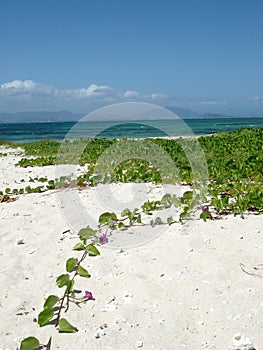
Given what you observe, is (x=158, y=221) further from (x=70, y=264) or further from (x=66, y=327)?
(x=66, y=327)

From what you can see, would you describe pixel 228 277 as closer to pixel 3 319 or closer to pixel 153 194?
pixel 3 319

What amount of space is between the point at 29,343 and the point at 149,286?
981 mm

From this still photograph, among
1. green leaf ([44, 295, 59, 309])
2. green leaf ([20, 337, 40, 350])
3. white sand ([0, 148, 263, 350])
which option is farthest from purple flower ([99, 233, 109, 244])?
green leaf ([20, 337, 40, 350])

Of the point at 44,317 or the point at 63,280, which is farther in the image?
the point at 63,280

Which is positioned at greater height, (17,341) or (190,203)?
(190,203)

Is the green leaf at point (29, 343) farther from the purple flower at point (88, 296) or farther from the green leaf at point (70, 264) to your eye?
the green leaf at point (70, 264)

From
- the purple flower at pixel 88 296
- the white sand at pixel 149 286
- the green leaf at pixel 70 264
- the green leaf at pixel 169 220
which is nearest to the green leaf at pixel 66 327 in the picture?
the white sand at pixel 149 286

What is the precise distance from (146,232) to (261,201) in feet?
4.50

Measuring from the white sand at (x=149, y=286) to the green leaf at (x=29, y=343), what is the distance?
0.14 metres

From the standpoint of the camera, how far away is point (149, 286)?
9.76 ft

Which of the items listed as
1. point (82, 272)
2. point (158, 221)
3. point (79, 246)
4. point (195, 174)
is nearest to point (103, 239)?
point (79, 246)

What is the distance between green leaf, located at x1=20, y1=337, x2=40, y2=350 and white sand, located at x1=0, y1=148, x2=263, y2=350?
0.47 feet

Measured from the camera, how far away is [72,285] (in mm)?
2891

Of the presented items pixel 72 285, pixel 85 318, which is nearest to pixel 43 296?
pixel 72 285
